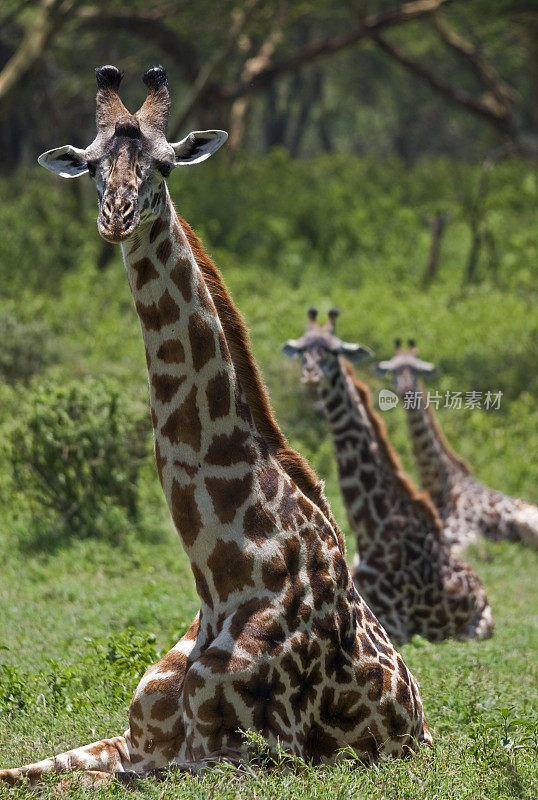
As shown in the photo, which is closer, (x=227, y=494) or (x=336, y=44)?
(x=227, y=494)

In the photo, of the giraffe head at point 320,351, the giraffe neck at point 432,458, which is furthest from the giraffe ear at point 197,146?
the giraffe neck at point 432,458

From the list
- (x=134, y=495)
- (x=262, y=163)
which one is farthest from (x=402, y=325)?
(x=262, y=163)

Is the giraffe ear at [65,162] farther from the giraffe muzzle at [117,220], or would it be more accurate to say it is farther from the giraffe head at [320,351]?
the giraffe head at [320,351]

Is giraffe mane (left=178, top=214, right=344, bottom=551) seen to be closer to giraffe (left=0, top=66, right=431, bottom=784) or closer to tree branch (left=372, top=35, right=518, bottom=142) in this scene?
giraffe (left=0, top=66, right=431, bottom=784)

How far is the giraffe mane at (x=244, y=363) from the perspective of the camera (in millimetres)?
4734

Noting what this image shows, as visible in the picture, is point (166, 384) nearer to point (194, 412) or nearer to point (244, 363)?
point (194, 412)

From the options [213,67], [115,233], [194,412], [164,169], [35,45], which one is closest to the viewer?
[115,233]

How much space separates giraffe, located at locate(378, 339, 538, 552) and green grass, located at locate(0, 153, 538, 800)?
0.27 meters

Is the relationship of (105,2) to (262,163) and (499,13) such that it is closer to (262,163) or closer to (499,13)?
(262,163)

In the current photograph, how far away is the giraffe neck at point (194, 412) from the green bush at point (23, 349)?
855cm

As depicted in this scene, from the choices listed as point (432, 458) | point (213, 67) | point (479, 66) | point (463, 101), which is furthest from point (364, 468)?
point (479, 66)

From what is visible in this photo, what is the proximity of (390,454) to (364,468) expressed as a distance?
251 millimetres

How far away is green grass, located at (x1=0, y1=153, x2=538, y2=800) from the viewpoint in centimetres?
499

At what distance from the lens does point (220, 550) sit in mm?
4469
